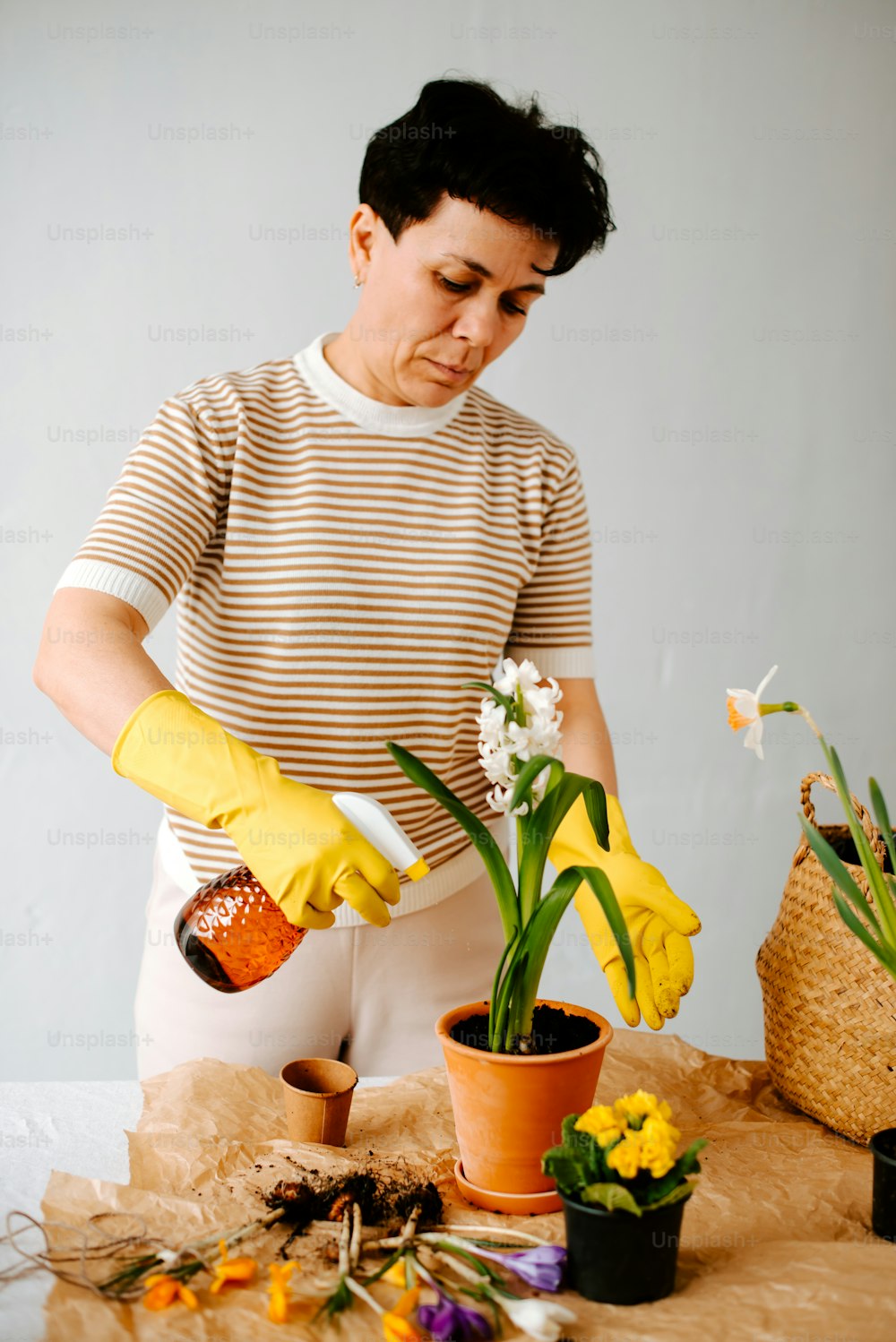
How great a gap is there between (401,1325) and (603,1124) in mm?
187

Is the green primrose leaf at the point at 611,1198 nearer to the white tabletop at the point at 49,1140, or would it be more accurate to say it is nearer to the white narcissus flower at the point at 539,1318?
the white narcissus flower at the point at 539,1318

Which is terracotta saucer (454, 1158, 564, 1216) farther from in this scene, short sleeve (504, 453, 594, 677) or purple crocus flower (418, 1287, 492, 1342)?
short sleeve (504, 453, 594, 677)

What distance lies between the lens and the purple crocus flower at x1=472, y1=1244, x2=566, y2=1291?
80 centimetres

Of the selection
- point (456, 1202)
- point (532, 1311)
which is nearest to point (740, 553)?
point (456, 1202)

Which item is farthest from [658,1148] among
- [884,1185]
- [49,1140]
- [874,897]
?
[49,1140]

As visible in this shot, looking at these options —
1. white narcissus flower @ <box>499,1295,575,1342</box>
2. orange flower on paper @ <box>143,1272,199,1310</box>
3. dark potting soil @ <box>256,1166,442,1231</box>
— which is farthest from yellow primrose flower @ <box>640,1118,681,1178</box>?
orange flower on paper @ <box>143,1272,199,1310</box>

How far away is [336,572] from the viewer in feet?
4.33

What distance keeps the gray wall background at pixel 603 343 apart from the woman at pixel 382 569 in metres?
1.04

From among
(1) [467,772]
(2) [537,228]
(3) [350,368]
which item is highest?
(2) [537,228]

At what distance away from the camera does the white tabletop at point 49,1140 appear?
0.88 meters

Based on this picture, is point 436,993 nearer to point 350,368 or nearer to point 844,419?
point 350,368

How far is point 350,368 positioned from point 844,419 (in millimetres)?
1504

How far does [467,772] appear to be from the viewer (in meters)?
1.48

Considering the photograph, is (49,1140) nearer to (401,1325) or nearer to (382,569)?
(401,1325)
